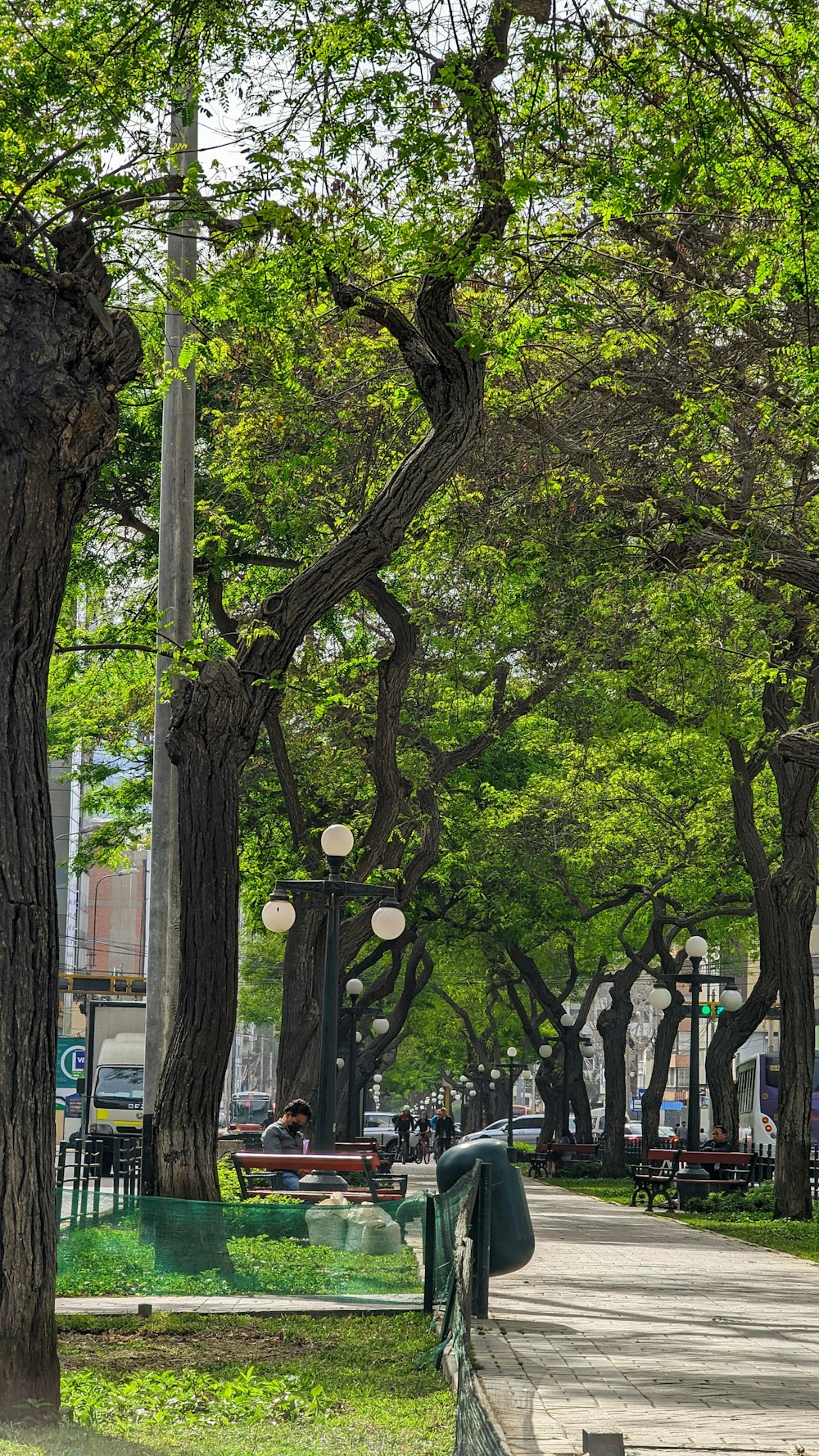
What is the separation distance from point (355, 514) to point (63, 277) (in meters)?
9.86

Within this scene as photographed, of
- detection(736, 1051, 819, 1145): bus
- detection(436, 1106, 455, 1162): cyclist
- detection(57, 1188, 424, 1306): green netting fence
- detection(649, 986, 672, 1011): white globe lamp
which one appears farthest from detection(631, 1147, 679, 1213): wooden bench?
detection(436, 1106, 455, 1162): cyclist

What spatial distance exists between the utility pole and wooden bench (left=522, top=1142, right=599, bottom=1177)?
25642mm

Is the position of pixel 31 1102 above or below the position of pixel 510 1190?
above

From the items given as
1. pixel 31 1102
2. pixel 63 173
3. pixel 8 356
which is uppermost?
pixel 63 173

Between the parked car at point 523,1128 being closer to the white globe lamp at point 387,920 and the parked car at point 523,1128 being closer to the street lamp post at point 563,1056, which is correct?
the street lamp post at point 563,1056

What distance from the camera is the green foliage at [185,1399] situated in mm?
7352

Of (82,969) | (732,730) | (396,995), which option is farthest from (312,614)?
(82,969)

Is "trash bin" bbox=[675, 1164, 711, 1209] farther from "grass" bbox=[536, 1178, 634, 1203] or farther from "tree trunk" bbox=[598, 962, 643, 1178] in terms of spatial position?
"tree trunk" bbox=[598, 962, 643, 1178]

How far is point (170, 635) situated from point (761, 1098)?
3230 centimetres

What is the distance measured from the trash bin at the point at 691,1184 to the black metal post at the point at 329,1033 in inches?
399

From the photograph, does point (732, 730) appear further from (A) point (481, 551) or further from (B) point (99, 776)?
(B) point (99, 776)

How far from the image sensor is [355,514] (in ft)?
58.1

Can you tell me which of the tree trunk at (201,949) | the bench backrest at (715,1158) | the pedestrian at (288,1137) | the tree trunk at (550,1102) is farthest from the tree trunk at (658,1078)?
the tree trunk at (201,949)

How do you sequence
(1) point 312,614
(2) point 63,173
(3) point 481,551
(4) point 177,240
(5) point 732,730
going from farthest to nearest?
(5) point 732,730
(3) point 481,551
(4) point 177,240
(1) point 312,614
(2) point 63,173
